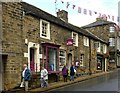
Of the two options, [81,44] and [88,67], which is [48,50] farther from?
[88,67]

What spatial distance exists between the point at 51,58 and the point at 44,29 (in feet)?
7.97

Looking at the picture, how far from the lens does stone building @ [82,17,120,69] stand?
173ft

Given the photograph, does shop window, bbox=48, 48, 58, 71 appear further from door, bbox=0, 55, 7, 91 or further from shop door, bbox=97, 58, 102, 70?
shop door, bbox=97, 58, 102, 70

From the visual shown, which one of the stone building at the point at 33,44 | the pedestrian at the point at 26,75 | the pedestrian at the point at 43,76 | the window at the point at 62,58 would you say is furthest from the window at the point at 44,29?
the pedestrian at the point at 26,75

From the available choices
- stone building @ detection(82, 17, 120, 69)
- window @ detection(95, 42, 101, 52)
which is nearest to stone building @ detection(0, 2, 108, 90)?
window @ detection(95, 42, 101, 52)

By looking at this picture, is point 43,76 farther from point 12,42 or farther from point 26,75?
point 12,42

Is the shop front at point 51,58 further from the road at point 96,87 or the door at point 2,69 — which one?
the door at point 2,69

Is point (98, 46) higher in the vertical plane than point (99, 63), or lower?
higher

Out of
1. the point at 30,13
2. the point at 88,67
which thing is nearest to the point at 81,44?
the point at 88,67

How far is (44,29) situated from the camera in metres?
23.5

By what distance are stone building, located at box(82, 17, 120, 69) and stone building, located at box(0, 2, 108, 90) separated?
63.5 feet

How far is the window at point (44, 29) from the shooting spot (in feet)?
74.6

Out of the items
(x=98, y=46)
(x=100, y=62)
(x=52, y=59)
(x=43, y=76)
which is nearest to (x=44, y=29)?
(x=52, y=59)

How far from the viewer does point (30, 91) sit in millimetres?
17562
